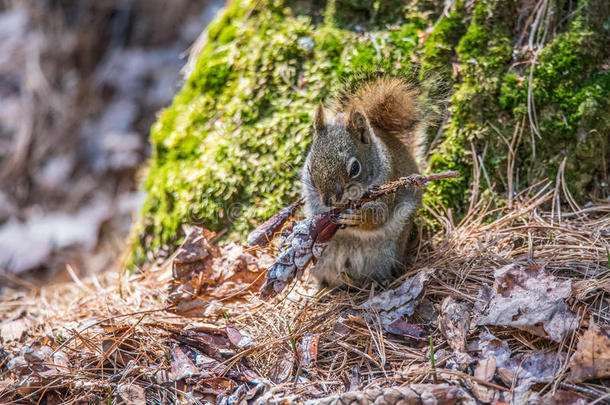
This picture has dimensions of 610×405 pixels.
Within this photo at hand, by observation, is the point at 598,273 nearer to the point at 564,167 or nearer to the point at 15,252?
the point at 564,167

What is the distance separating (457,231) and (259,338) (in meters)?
1.21

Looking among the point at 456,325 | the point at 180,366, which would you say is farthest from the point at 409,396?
the point at 180,366

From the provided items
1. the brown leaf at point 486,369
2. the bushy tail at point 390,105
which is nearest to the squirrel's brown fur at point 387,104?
the bushy tail at point 390,105

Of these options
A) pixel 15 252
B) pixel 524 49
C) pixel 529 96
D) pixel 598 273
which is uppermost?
pixel 524 49

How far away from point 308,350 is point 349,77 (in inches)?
64.9

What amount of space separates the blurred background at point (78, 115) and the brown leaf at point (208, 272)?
5.36ft

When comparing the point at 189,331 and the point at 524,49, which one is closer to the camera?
the point at 189,331

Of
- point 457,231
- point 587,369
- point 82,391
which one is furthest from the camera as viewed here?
point 457,231

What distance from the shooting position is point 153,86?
5633 mm

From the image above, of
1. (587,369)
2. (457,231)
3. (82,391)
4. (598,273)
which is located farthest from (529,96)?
(82,391)

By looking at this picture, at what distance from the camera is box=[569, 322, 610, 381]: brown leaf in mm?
1549

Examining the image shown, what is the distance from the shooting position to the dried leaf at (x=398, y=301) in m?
2.11

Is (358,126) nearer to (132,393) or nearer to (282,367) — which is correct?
(282,367)

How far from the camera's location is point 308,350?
6.51 feet
